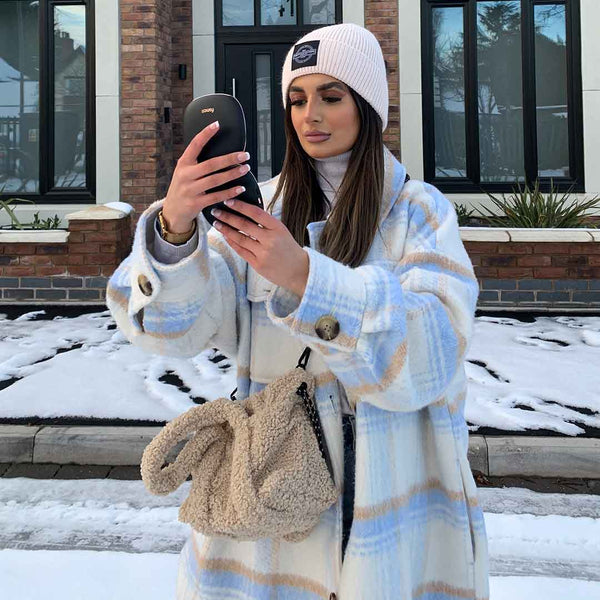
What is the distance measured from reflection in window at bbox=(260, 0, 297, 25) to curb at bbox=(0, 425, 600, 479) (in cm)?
744

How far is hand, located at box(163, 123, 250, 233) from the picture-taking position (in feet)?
3.43

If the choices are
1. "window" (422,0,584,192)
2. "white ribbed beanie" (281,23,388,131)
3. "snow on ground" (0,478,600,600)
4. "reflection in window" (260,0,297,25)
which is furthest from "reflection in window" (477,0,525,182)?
"white ribbed beanie" (281,23,388,131)

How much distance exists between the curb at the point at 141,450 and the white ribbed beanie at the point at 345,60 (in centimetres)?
268

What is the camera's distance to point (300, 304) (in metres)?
1.02

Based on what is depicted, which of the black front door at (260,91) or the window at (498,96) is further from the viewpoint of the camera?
the black front door at (260,91)

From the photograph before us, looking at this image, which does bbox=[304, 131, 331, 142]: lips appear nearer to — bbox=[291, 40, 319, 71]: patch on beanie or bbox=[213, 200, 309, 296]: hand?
bbox=[291, 40, 319, 71]: patch on beanie

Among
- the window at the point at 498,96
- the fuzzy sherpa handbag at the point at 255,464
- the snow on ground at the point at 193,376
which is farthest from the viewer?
the window at the point at 498,96

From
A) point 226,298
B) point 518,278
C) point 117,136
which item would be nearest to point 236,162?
point 226,298

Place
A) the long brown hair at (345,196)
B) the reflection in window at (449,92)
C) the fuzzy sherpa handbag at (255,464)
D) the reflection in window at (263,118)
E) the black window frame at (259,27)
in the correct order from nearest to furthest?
the fuzzy sherpa handbag at (255,464) < the long brown hair at (345,196) < the reflection in window at (449,92) < the black window frame at (259,27) < the reflection in window at (263,118)

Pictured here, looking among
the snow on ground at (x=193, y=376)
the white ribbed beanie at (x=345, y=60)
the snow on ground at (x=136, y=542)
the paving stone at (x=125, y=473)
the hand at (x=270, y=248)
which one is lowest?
the snow on ground at (x=136, y=542)

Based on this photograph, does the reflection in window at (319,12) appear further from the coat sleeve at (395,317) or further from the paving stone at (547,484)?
the coat sleeve at (395,317)

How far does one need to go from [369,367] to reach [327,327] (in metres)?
0.09

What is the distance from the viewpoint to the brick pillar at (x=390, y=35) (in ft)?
29.0

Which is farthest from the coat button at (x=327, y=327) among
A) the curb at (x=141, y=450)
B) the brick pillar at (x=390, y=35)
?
the brick pillar at (x=390, y=35)
